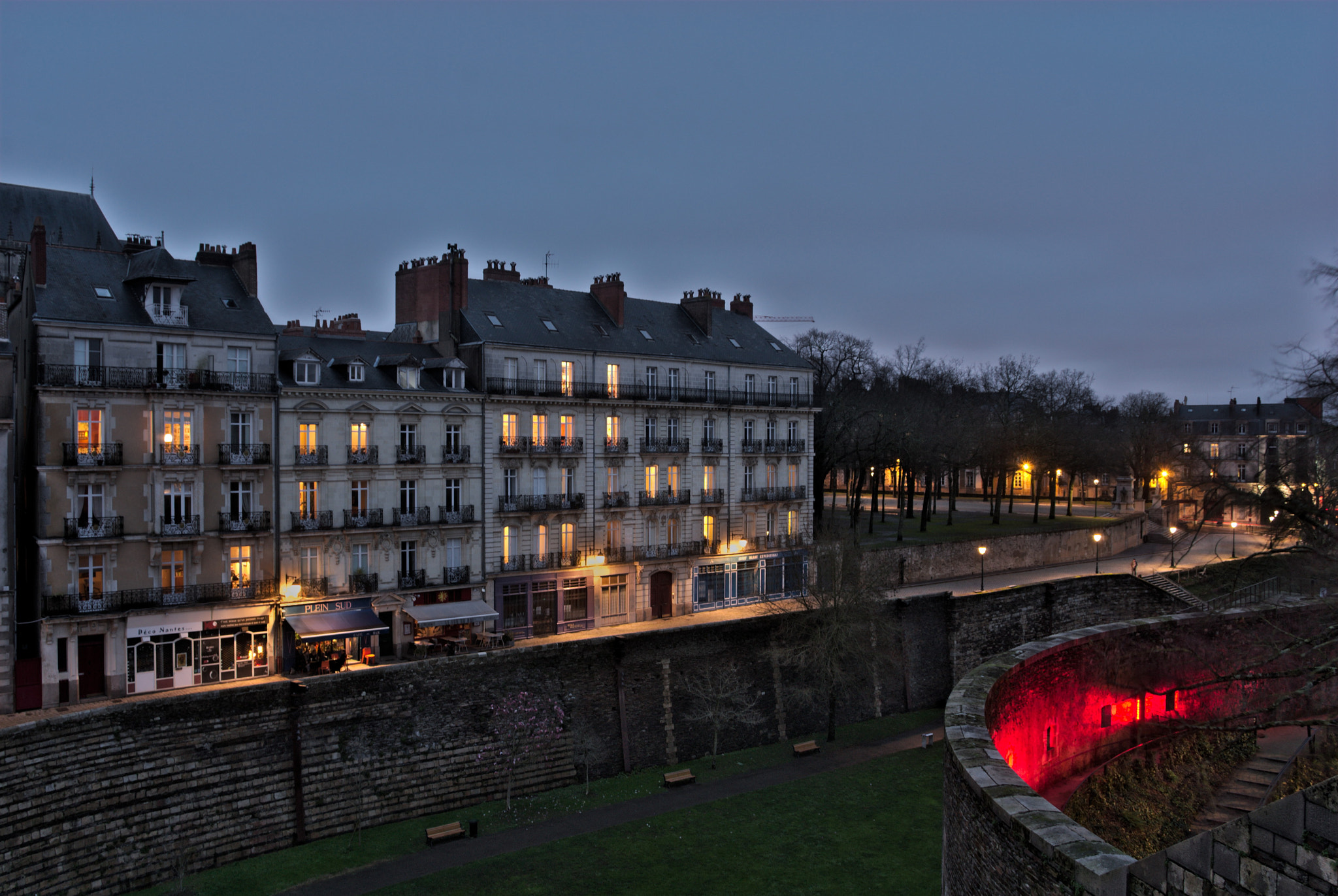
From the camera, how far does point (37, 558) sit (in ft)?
98.2

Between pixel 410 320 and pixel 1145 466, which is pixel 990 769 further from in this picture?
pixel 1145 466

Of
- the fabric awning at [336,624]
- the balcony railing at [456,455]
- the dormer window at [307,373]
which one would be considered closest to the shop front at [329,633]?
the fabric awning at [336,624]

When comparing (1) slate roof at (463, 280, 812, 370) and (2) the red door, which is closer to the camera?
(2) the red door

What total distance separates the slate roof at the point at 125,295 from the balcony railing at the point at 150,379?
4.92 ft

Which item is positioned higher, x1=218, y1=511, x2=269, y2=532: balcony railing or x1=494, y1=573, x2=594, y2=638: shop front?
x1=218, y1=511, x2=269, y2=532: balcony railing

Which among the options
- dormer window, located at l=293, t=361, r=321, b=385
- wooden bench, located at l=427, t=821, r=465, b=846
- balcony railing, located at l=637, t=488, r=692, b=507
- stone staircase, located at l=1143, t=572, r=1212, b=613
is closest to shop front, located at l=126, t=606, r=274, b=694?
dormer window, located at l=293, t=361, r=321, b=385

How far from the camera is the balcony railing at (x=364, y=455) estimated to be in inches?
1367

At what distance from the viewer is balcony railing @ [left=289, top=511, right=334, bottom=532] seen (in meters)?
33.3

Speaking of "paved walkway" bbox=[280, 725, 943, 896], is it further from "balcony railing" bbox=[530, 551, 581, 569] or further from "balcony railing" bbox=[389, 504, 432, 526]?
"balcony railing" bbox=[530, 551, 581, 569]

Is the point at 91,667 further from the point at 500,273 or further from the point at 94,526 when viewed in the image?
the point at 500,273

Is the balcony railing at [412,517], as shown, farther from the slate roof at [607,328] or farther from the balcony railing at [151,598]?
the slate roof at [607,328]

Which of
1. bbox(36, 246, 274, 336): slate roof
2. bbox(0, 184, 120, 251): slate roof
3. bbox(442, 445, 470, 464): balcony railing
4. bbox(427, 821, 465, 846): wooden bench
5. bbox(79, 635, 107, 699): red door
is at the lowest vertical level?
bbox(427, 821, 465, 846): wooden bench

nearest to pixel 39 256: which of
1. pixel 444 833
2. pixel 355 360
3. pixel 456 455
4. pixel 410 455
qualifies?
pixel 355 360

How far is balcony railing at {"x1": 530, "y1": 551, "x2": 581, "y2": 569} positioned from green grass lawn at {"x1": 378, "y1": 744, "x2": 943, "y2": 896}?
14.9 metres
